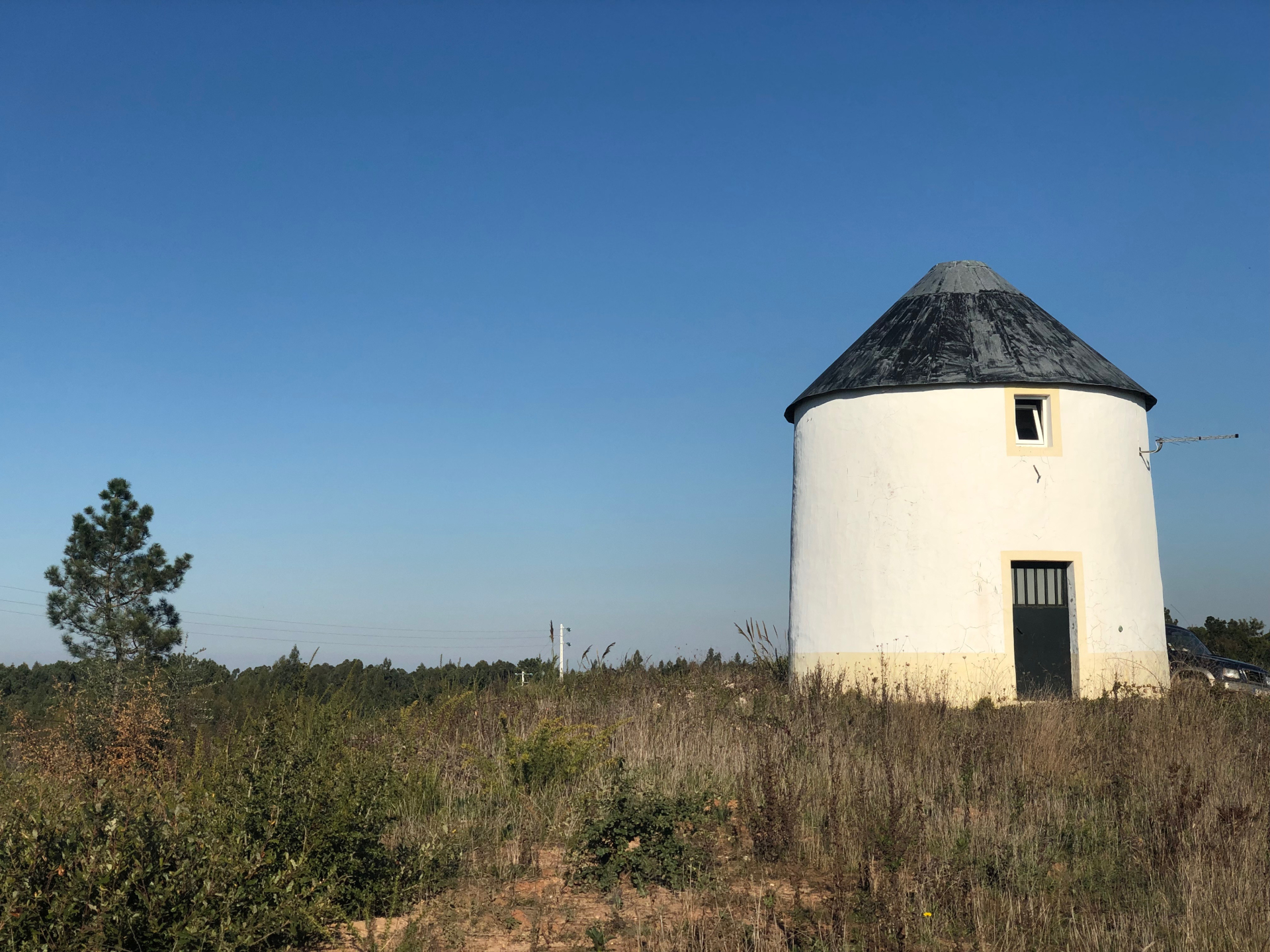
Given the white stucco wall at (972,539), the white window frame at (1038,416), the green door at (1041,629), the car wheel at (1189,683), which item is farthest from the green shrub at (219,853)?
the car wheel at (1189,683)

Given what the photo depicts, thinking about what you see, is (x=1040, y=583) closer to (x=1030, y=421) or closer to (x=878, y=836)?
(x=1030, y=421)

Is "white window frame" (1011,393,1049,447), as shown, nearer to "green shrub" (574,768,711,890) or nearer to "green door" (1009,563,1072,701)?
"green door" (1009,563,1072,701)

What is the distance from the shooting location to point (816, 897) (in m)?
5.97

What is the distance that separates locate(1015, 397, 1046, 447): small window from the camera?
16.0 meters

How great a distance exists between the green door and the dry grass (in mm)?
4124

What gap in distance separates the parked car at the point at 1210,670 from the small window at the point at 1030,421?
183 inches

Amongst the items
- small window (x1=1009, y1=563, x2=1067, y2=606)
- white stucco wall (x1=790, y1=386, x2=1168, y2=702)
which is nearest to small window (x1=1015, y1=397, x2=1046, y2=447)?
white stucco wall (x1=790, y1=386, x2=1168, y2=702)

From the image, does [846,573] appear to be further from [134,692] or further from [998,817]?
[134,692]

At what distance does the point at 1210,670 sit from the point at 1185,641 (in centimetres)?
145

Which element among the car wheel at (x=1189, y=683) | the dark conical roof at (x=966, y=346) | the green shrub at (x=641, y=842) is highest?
the dark conical roof at (x=966, y=346)

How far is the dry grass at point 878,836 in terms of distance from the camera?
5.23 metres

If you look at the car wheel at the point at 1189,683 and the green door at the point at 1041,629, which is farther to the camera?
the green door at the point at 1041,629

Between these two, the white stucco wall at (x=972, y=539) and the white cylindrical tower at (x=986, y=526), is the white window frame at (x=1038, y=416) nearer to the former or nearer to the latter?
the white cylindrical tower at (x=986, y=526)

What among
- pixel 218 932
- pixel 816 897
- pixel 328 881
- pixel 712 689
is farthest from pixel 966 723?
pixel 218 932
